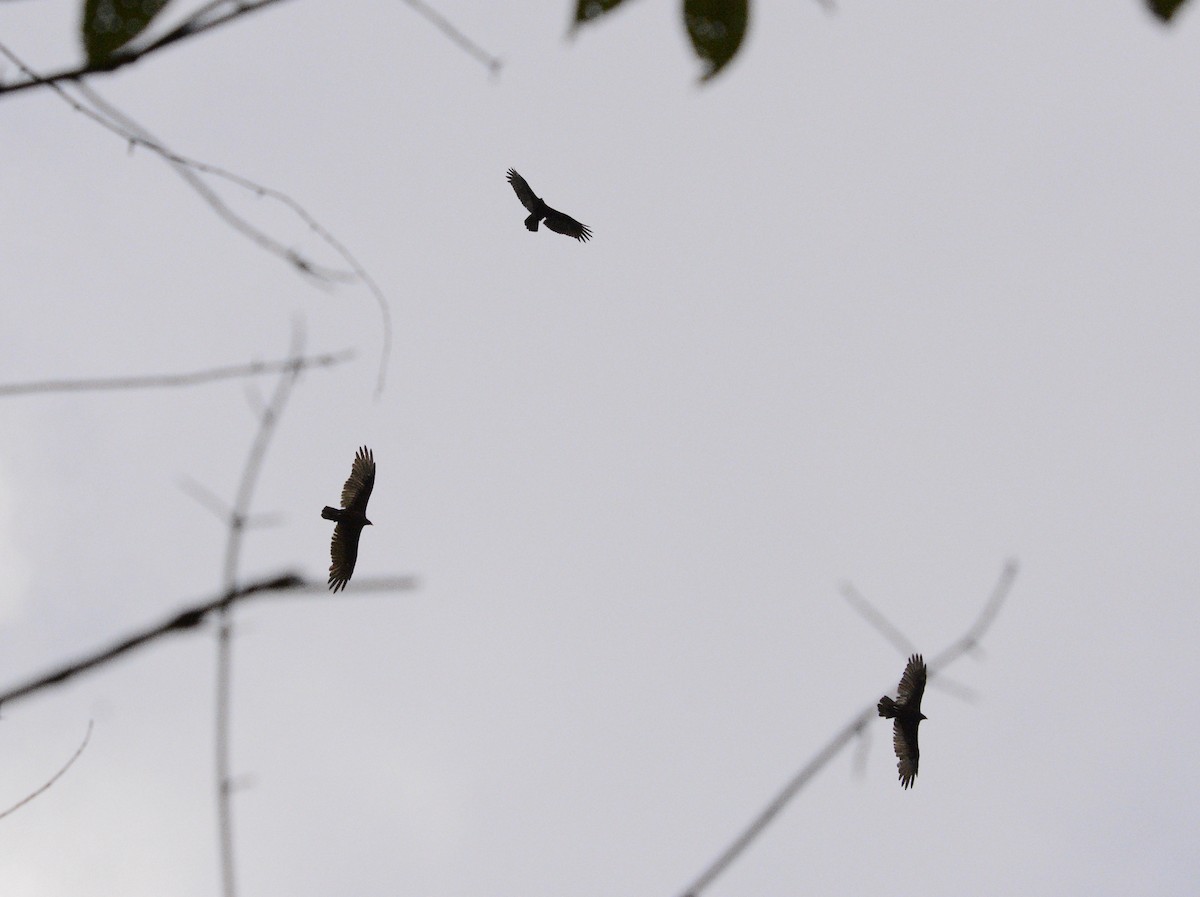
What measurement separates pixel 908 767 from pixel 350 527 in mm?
3080

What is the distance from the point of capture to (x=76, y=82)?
149 centimetres

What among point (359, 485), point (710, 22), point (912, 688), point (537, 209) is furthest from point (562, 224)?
point (710, 22)

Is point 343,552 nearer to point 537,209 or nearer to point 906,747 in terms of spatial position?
point 537,209

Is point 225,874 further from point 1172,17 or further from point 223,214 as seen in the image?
point 1172,17

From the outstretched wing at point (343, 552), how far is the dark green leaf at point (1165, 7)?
5.18 meters

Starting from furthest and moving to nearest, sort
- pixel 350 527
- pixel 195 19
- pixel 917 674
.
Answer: pixel 350 527 < pixel 917 674 < pixel 195 19

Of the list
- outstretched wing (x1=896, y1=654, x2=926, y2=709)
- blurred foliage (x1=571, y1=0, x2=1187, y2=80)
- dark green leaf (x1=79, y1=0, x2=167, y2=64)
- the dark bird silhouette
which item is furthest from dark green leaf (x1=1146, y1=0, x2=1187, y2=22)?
the dark bird silhouette

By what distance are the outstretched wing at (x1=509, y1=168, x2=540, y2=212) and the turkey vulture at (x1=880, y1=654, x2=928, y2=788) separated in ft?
9.49

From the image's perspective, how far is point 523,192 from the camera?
5.79m

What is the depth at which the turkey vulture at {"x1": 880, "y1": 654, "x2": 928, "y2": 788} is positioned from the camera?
17.0 feet

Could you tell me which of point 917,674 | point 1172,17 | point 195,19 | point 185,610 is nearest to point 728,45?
point 1172,17

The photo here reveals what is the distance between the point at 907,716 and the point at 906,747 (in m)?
0.16

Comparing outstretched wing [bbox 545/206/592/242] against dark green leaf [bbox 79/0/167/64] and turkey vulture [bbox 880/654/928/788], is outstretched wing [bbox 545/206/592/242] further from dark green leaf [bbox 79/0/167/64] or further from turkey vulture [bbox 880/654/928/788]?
dark green leaf [bbox 79/0/167/64]

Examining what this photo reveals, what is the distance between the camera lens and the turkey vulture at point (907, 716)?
5180 mm
